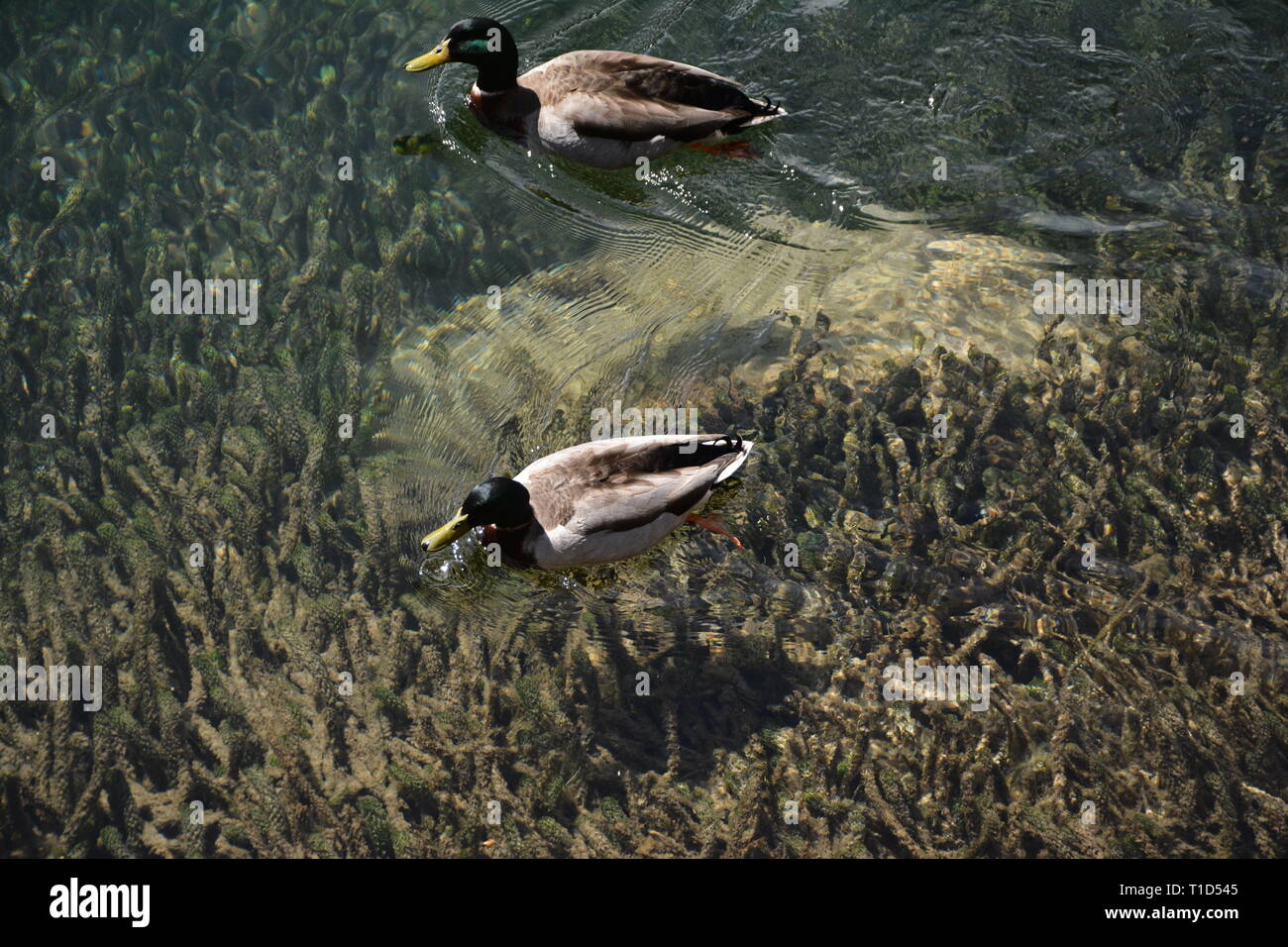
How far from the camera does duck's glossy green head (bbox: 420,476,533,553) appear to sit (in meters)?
5.48

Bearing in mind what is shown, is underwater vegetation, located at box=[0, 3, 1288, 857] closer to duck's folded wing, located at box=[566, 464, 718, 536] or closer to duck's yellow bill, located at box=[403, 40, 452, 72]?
duck's folded wing, located at box=[566, 464, 718, 536]

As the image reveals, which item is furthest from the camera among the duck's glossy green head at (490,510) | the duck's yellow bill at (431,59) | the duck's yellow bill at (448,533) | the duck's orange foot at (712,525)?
the duck's yellow bill at (431,59)

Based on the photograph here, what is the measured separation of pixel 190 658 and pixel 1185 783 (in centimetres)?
502

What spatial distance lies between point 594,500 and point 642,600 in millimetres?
689

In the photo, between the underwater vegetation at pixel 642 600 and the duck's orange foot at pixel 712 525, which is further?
the duck's orange foot at pixel 712 525

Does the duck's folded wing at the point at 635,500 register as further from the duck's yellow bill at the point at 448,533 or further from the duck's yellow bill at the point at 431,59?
the duck's yellow bill at the point at 431,59

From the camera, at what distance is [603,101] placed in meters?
7.03

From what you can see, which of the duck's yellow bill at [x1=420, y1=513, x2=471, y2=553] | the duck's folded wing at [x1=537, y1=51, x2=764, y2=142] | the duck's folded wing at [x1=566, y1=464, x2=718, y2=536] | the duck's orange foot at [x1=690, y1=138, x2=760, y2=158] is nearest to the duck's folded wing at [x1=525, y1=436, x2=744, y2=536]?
the duck's folded wing at [x1=566, y1=464, x2=718, y2=536]

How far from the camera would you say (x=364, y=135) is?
803 centimetres

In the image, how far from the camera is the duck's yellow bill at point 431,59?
7.53m

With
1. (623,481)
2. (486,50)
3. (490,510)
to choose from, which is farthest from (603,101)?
(490,510)

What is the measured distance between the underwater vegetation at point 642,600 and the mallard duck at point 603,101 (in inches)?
26.4

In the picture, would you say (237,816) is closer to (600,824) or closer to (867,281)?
(600,824)

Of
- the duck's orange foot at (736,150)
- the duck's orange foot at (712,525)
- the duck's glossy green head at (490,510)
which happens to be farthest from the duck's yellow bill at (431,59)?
the duck's orange foot at (712,525)
